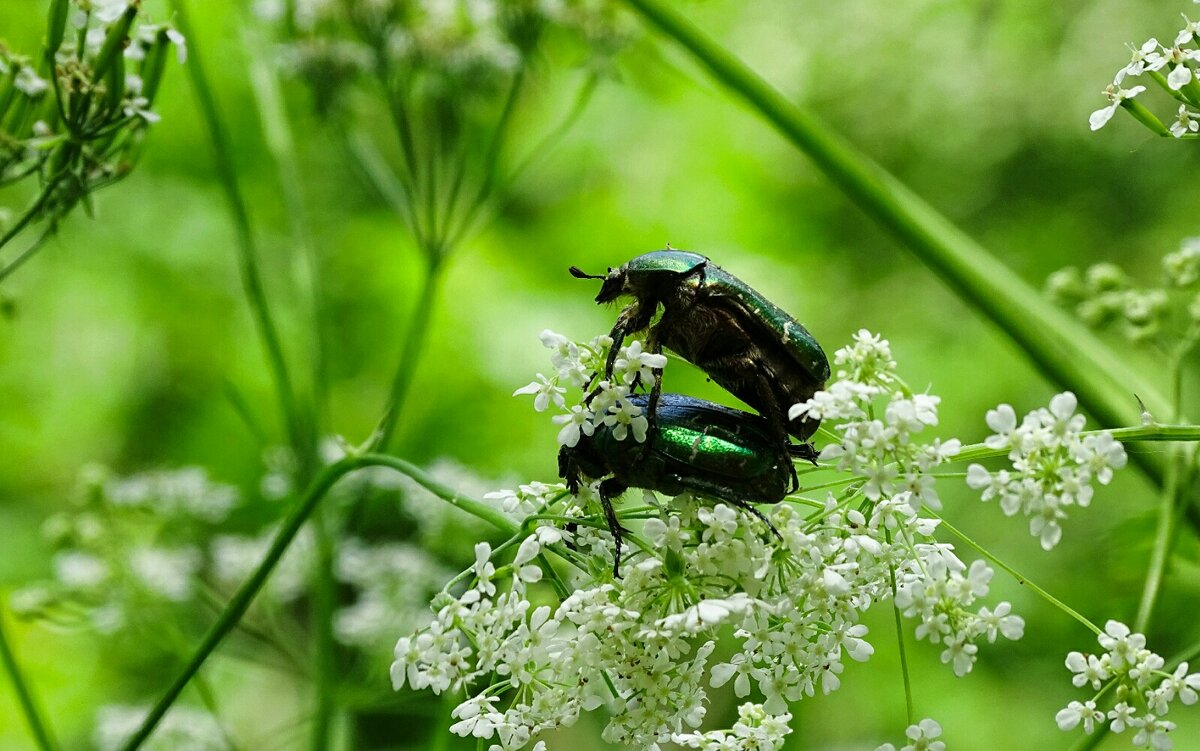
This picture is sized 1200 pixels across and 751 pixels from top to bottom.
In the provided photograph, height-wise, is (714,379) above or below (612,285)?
below

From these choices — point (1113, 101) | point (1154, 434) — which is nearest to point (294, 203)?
point (1113, 101)

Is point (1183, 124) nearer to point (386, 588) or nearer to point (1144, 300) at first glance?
point (1144, 300)

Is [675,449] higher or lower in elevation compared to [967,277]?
lower

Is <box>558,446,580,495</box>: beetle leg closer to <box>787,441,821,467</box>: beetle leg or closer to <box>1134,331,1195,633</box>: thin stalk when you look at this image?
<box>787,441,821,467</box>: beetle leg

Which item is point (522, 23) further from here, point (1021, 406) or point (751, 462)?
point (1021, 406)

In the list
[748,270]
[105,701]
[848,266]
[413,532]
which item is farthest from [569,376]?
[848,266]

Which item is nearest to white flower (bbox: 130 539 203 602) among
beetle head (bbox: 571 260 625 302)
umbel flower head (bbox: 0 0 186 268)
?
umbel flower head (bbox: 0 0 186 268)
